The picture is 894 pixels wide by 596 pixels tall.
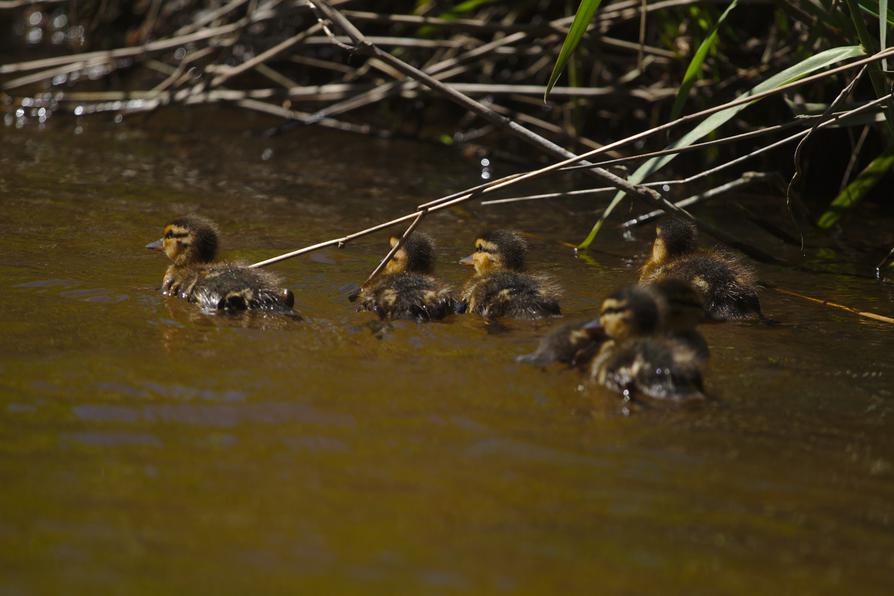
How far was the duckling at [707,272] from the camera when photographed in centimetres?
479

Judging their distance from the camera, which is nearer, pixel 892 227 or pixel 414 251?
pixel 414 251

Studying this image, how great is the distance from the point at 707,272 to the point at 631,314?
43.0 inches

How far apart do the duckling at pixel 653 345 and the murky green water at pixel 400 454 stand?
0.36 feet

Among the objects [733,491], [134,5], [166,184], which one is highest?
[134,5]

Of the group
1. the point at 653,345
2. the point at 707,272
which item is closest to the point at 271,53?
the point at 707,272

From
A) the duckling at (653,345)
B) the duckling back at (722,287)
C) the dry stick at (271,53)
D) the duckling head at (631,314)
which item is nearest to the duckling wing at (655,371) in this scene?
the duckling at (653,345)

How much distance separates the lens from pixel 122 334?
13.8ft

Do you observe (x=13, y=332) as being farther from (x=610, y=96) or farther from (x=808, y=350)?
(x=610, y=96)

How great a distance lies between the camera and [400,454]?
3143mm

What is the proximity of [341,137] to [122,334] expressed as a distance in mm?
5367

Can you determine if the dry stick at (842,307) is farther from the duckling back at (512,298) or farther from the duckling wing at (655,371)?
the duckling wing at (655,371)

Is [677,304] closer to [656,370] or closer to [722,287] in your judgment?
[656,370]

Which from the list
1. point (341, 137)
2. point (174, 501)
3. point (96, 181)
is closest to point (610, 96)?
point (341, 137)

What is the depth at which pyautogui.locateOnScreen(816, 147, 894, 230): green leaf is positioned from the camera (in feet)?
18.1
